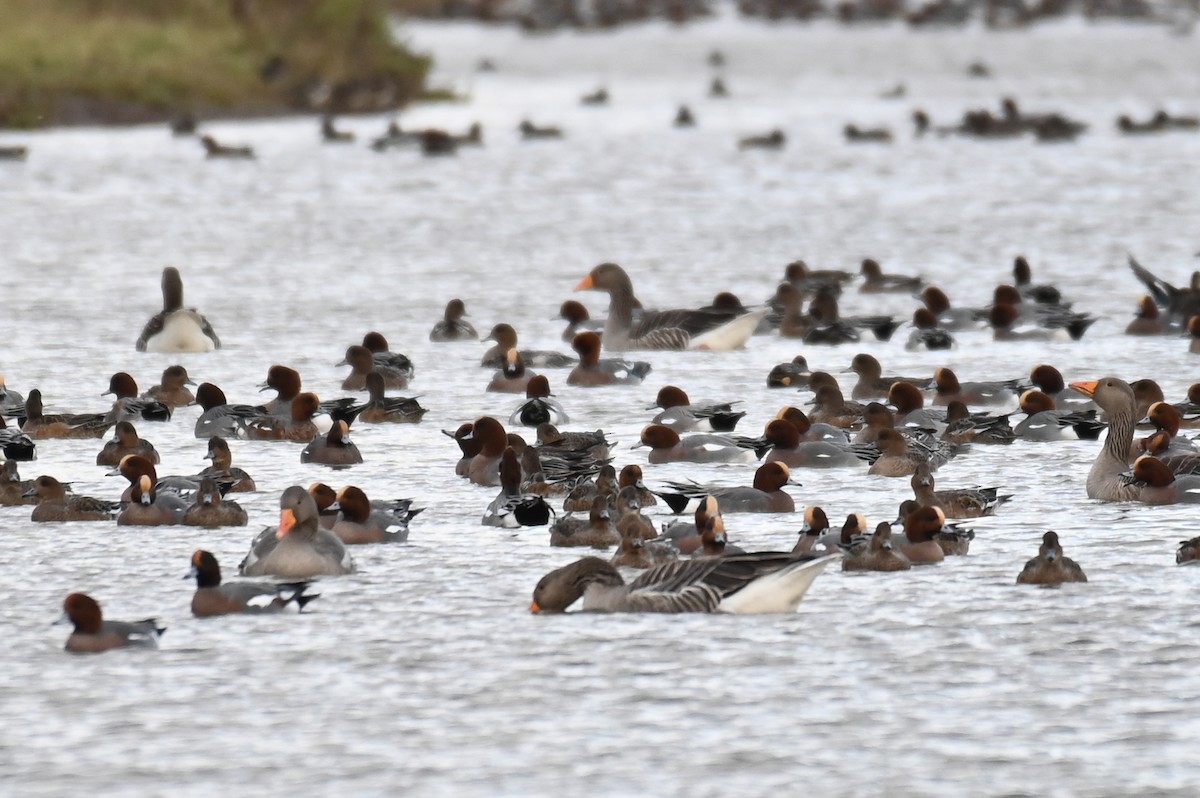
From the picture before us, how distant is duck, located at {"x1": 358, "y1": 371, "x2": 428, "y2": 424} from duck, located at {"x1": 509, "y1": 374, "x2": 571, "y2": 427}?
0.69 m

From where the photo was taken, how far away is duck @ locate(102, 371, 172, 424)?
15.3m

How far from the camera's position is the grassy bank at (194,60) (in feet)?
146

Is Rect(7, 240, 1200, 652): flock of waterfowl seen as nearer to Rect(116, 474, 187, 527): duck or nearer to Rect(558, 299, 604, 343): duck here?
Rect(116, 474, 187, 527): duck

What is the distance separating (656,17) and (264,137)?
185 feet

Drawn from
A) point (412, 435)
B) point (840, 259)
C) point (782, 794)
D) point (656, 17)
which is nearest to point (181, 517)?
point (412, 435)

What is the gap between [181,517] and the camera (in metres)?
12.1

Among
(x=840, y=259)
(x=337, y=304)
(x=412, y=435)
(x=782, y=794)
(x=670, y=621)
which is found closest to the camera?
(x=782, y=794)

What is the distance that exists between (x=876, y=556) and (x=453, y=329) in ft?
31.7

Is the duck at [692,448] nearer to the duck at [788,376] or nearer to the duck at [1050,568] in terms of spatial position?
the duck at [788,376]

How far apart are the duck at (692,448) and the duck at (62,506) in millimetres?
3507

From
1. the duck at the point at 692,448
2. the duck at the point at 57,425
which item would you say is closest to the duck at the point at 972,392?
the duck at the point at 692,448

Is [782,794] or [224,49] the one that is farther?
[224,49]

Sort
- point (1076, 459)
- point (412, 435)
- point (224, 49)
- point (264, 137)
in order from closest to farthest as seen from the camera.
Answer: point (1076, 459), point (412, 435), point (264, 137), point (224, 49)

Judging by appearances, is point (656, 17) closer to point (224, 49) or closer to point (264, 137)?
point (224, 49)
